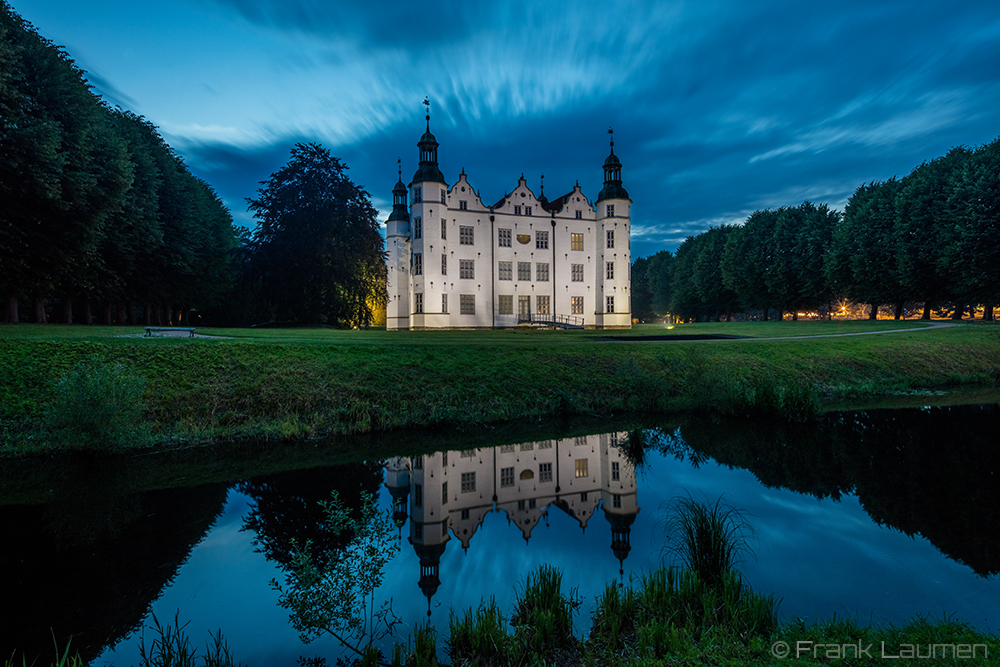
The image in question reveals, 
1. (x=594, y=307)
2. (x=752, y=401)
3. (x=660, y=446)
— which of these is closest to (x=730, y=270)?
(x=594, y=307)

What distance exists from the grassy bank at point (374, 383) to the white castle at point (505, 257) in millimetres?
19953

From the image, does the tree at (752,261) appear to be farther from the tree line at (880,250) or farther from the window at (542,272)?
the window at (542,272)

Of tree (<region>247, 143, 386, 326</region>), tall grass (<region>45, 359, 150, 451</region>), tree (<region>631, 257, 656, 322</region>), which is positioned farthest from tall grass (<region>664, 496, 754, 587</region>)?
tree (<region>631, 257, 656, 322</region>)

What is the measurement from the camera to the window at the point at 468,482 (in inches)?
357

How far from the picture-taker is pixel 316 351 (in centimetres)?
1623

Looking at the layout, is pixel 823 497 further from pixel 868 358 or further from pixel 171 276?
pixel 171 276

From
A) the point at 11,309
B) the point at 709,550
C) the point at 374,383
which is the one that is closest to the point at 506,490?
the point at 709,550

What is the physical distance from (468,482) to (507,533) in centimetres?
229

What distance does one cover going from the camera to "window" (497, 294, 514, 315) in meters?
41.0

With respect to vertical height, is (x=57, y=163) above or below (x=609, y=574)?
above

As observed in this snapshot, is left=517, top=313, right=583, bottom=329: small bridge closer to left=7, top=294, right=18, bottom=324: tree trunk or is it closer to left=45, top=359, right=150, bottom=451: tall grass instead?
left=7, top=294, right=18, bottom=324: tree trunk

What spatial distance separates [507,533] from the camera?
7230 mm

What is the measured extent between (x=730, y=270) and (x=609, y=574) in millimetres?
57246

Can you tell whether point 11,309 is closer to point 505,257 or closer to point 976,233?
point 505,257
